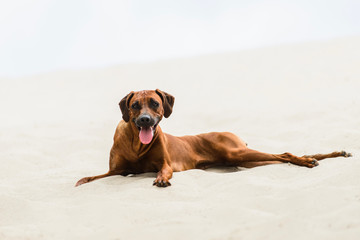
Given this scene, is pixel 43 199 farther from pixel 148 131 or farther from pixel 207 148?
pixel 207 148

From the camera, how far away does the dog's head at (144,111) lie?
4.66m

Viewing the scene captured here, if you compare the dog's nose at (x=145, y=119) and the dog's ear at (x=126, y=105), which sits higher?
the dog's ear at (x=126, y=105)

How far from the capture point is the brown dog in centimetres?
477

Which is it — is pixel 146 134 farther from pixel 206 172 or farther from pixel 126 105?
pixel 206 172

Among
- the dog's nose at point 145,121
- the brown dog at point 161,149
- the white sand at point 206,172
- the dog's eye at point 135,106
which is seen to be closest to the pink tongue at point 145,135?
the brown dog at point 161,149

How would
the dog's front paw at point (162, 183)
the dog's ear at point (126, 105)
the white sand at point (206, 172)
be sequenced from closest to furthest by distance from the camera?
the white sand at point (206, 172) < the dog's front paw at point (162, 183) < the dog's ear at point (126, 105)

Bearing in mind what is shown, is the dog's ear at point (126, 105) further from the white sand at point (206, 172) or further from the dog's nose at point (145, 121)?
the white sand at point (206, 172)

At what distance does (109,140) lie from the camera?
8406 millimetres

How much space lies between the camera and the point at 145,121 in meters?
4.63

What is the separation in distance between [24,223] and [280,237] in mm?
1921

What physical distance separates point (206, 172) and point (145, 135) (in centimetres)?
83

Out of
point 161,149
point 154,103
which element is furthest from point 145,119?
point 161,149

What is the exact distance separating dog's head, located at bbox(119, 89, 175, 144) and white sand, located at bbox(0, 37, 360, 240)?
1.68 feet

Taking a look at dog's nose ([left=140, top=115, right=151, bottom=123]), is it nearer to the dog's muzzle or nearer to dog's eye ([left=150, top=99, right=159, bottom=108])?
the dog's muzzle
